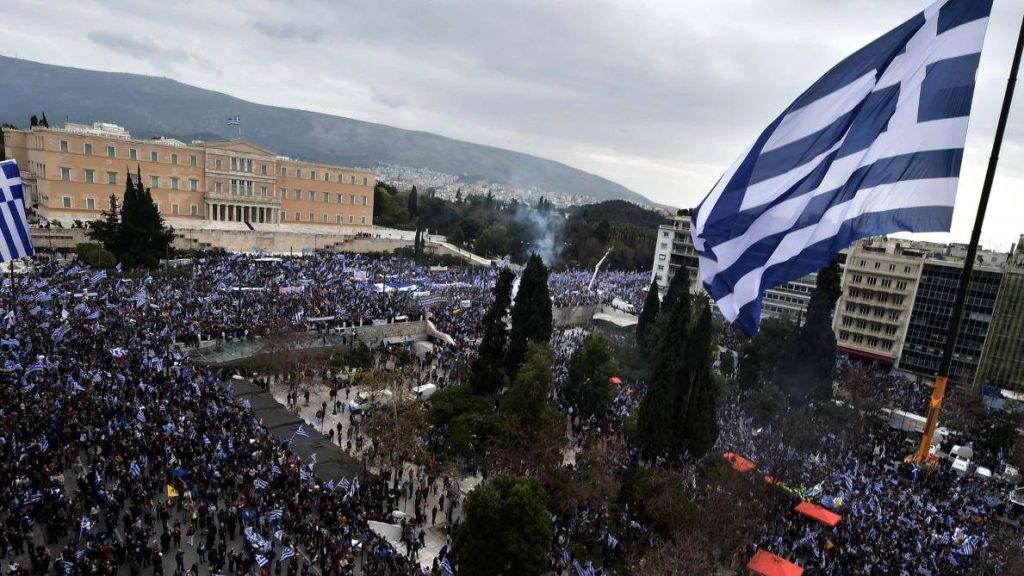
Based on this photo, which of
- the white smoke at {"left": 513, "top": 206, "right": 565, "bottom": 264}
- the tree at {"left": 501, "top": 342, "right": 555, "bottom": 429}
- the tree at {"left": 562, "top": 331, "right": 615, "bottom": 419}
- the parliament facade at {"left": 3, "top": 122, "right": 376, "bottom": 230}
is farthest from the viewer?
the white smoke at {"left": 513, "top": 206, "right": 565, "bottom": 264}

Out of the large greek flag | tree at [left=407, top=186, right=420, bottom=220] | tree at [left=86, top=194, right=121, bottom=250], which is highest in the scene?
the large greek flag

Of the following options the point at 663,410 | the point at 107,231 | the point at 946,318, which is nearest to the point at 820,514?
the point at 663,410

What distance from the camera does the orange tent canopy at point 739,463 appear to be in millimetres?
21000

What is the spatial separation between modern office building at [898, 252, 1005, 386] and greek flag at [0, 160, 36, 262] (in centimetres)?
5104

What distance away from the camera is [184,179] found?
200 feet

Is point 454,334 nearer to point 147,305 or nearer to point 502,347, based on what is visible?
point 502,347

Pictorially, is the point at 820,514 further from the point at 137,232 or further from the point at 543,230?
the point at 543,230

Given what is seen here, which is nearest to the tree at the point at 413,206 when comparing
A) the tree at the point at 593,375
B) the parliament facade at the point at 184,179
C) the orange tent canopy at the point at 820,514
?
the parliament facade at the point at 184,179

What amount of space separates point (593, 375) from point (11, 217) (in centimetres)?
2116

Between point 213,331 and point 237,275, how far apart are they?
1091 cm

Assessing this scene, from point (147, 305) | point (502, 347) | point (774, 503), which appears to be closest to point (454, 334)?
point (502, 347)

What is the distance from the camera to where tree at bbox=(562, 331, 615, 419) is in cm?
2634

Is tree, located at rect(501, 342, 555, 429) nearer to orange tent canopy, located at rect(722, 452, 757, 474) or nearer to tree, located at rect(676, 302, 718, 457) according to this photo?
tree, located at rect(676, 302, 718, 457)

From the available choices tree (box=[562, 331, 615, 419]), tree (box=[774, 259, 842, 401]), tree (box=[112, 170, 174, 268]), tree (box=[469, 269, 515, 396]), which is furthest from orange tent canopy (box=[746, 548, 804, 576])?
tree (box=[112, 170, 174, 268])
